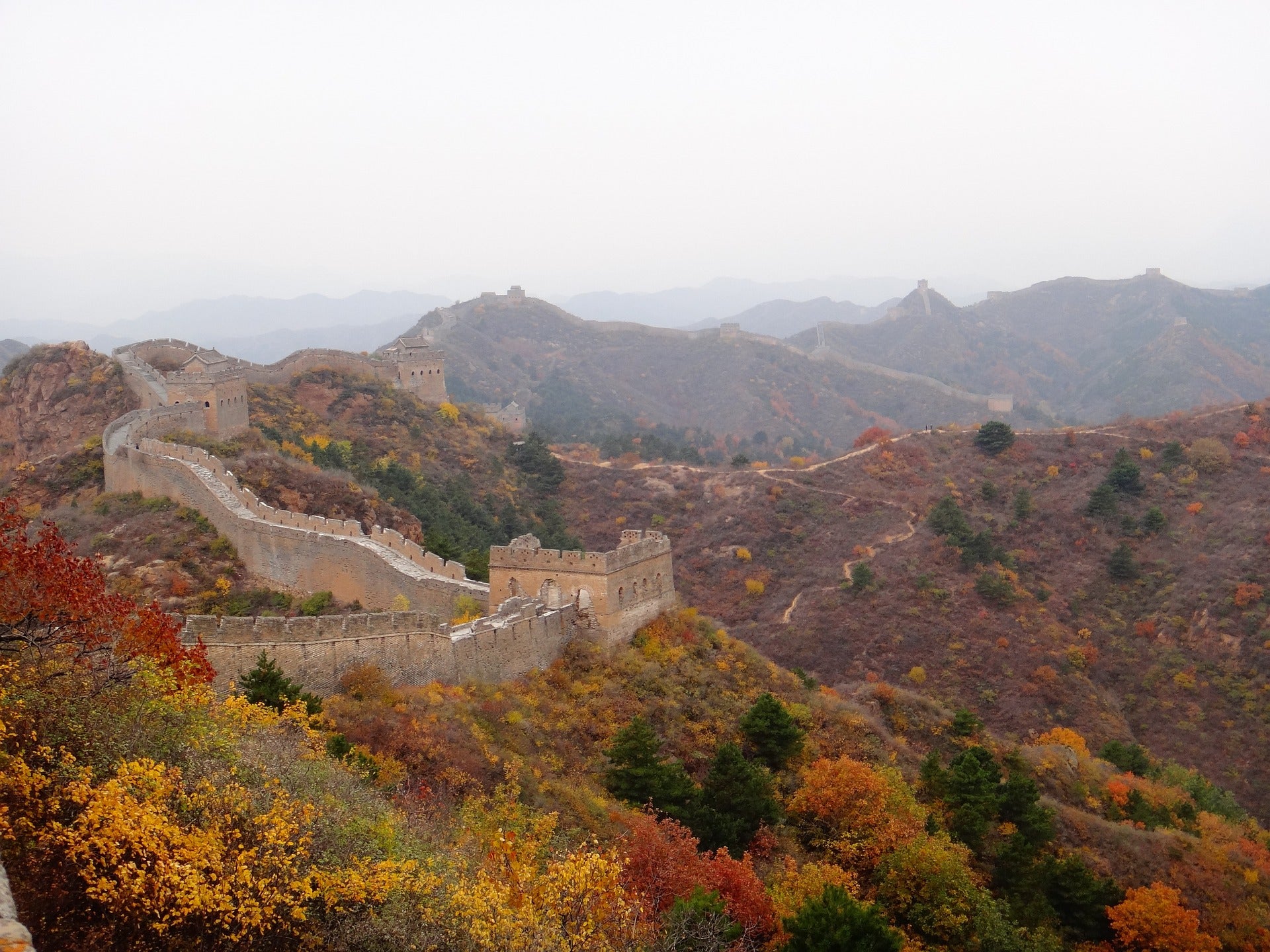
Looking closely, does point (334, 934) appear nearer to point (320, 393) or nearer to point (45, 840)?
point (45, 840)

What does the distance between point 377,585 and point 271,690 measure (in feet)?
30.3

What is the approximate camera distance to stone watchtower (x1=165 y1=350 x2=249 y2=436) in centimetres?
3853

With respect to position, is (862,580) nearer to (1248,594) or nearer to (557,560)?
(1248,594)

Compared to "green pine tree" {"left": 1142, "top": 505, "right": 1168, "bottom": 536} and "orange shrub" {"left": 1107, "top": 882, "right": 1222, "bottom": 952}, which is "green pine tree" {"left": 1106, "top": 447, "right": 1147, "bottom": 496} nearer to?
"green pine tree" {"left": 1142, "top": 505, "right": 1168, "bottom": 536}

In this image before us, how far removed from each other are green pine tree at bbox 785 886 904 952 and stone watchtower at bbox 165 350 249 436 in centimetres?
3098

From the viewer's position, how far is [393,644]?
767 inches

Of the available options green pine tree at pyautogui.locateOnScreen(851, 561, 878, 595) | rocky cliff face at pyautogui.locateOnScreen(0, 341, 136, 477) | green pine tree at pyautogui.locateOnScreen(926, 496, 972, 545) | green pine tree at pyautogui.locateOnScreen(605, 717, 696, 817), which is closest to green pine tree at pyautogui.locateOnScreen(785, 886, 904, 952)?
green pine tree at pyautogui.locateOnScreen(605, 717, 696, 817)

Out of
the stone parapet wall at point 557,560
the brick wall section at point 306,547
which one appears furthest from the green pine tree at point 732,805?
the brick wall section at point 306,547

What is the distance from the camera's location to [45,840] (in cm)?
850

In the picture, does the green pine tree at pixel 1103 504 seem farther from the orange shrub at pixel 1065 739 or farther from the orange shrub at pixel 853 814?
the orange shrub at pixel 853 814

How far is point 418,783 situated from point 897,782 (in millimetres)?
13536

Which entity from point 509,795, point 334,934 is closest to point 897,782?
point 509,795

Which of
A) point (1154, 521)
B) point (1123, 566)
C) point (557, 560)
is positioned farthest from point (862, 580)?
point (557, 560)

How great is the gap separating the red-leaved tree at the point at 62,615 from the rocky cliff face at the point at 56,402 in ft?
95.3
